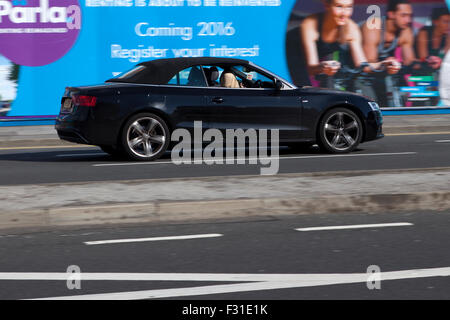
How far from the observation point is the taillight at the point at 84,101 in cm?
1282

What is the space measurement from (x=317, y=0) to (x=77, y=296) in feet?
55.1

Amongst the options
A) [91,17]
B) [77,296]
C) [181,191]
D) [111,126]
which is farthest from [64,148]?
[77,296]

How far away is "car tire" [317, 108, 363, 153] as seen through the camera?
1370 centimetres

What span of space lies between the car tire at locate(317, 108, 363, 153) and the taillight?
3.45 meters

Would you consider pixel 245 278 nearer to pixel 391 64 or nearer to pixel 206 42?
pixel 206 42

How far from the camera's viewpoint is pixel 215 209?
8203 millimetres

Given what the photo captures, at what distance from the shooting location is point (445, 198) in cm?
871

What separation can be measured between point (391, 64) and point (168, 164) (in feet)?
34.2

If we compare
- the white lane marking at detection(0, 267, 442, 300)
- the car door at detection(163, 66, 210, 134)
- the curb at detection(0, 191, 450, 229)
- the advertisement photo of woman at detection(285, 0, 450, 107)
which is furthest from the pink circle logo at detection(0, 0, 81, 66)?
the white lane marking at detection(0, 267, 442, 300)

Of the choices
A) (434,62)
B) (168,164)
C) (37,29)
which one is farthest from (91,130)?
(434,62)

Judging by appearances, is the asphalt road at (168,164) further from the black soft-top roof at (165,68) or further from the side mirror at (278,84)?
the black soft-top roof at (165,68)

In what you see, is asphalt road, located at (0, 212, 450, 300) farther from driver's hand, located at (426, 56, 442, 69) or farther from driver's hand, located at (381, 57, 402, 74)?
driver's hand, located at (426, 56, 442, 69)
